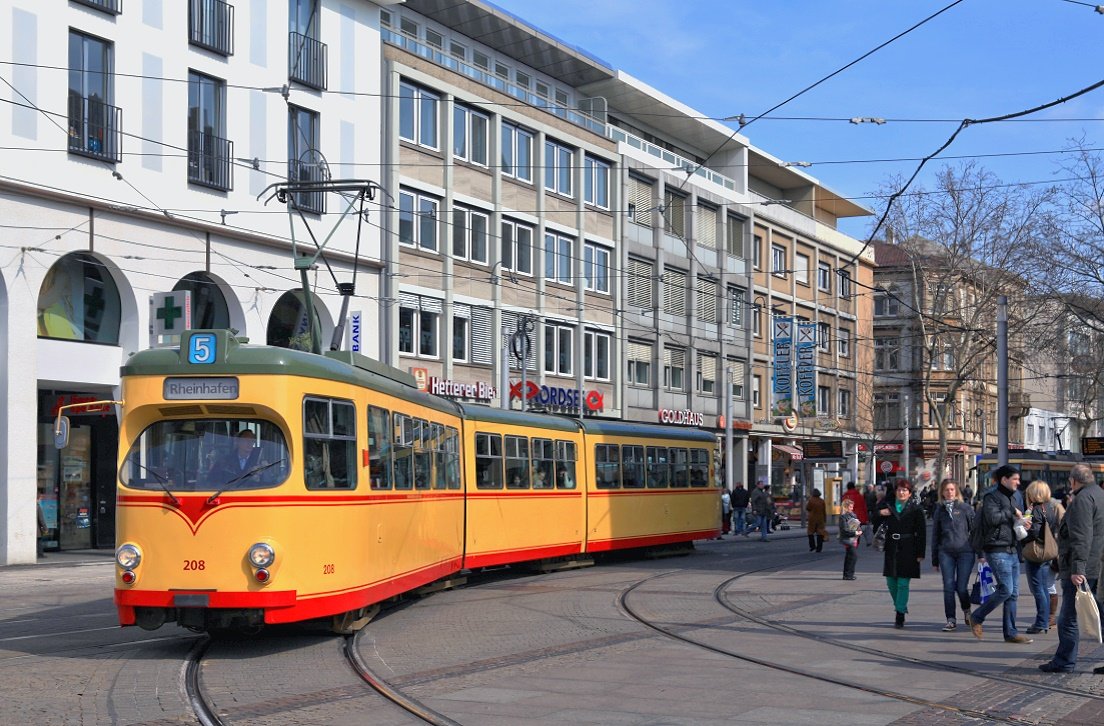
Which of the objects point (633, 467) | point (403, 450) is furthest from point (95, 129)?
point (403, 450)

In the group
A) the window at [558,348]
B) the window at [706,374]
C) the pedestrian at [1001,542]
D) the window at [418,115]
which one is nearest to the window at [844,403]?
the window at [706,374]

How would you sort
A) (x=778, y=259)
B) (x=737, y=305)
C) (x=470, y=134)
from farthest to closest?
(x=778, y=259) < (x=737, y=305) < (x=470, y=134)

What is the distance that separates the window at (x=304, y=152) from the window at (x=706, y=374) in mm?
24010

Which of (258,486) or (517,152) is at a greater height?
(517,152)

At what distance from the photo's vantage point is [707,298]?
55.3 m

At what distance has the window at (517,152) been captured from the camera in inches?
1660

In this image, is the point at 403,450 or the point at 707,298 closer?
the point at 403,450

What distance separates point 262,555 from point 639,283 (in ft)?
126

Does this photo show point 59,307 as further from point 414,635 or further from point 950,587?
point 950,587

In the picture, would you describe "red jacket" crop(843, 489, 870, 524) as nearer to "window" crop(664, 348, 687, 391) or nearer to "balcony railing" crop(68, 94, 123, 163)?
"balcony railing" crop(68, 94, 123, 163)

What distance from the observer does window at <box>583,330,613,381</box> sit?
46.6 metres

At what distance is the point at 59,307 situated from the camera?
2795cm

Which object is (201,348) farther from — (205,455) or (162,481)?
(162,481)

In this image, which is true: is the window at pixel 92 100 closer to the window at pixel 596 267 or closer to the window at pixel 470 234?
the window at pixel 470 234
